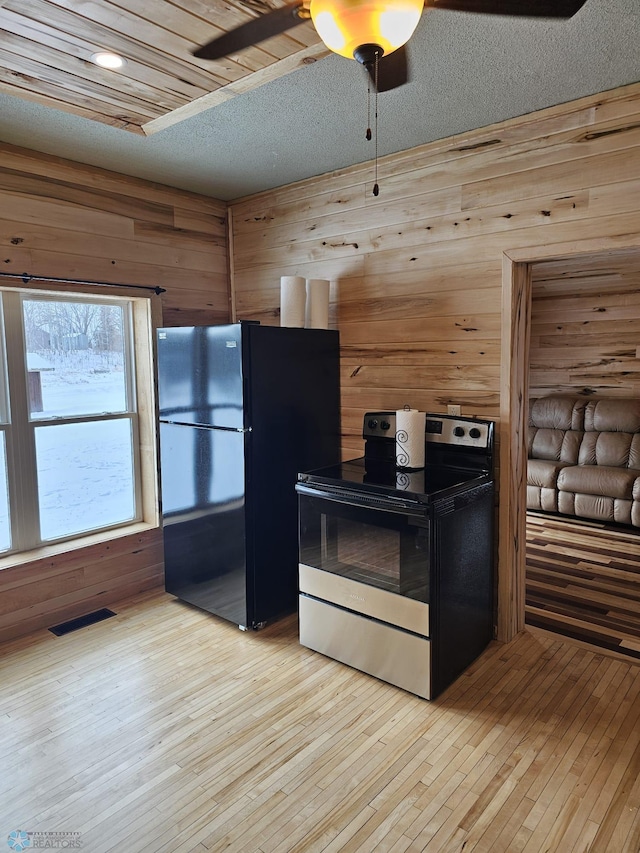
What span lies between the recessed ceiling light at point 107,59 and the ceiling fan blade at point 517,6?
107cm

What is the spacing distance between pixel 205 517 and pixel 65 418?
0.98 m

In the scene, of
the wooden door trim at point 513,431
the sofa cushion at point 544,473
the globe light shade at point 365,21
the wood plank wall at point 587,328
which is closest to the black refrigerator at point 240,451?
the wooden door trim at point 513,431

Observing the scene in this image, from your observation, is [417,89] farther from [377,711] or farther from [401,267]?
[377,711]

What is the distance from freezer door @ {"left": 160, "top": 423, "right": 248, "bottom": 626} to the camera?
2.96m

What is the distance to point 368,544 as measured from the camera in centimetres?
253

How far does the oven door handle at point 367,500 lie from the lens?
7.64 feet

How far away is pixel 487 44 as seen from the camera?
193 cm

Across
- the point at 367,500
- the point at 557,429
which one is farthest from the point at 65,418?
the point at 557,429

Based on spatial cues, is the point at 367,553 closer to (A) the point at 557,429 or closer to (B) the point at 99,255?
(B) the point at 99,255

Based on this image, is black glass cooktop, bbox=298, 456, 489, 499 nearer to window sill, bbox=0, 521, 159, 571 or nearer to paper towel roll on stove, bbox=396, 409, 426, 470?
paper towel roll on stove, bbox=396, 409, 426, 470

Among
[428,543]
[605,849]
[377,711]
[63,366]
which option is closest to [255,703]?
[377,711]

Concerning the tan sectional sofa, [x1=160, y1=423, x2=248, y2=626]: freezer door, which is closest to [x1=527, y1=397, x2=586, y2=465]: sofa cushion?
the tan sectional sofa
